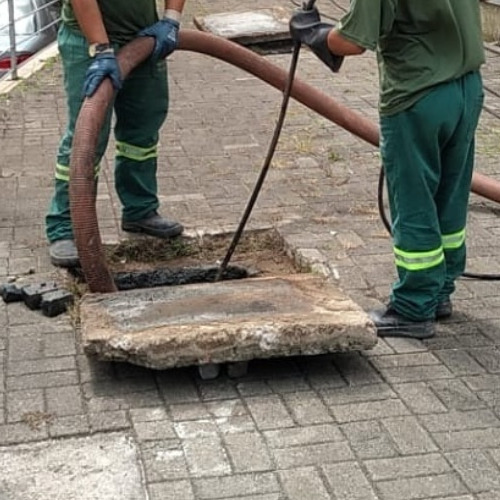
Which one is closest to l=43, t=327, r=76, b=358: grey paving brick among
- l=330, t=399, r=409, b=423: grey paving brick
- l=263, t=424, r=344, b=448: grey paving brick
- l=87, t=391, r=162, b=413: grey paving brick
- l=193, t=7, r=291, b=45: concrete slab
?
l=87, t=391, r=162, b=413: grey paving brick

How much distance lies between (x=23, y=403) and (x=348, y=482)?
50.4 inches

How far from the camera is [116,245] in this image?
5.63 meters

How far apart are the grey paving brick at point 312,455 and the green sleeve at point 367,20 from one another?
1.47 meters

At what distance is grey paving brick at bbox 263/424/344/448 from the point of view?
363cm

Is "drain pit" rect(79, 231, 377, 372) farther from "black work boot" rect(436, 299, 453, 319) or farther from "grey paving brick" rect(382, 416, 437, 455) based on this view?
"black work boot" rect(436, 299, 453, 319)

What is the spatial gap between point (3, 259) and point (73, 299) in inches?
31.5

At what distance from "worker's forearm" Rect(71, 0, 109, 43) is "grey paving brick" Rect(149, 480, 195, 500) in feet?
7.52

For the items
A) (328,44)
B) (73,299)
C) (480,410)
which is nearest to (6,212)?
(73,299)

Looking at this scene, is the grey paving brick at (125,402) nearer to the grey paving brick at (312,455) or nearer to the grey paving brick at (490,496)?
the grey paving brick at (312,455)

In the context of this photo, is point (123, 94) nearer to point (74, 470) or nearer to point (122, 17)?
point (122, 17)

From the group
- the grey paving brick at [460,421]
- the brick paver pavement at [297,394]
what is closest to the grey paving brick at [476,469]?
the brick paver pavement at [297,394]

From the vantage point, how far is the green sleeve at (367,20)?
3.92 meters

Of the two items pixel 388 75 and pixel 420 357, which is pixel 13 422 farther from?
pixel 388 75

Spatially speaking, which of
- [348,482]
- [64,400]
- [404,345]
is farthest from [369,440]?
[64,400]
